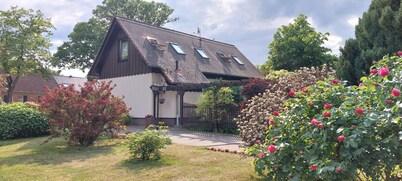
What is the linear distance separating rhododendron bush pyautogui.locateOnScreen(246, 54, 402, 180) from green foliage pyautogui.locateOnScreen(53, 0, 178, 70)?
32.6 m

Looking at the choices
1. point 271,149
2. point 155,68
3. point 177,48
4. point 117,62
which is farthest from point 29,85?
point 271,149

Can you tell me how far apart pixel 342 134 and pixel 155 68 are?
15.2 meters

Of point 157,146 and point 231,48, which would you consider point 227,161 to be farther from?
point 231,48

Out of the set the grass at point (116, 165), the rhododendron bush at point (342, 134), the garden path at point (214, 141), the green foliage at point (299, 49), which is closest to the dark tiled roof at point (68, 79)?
the green foliage at point (299, 49)

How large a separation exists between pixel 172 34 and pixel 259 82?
11014mm

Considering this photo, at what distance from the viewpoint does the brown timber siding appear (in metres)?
18.5

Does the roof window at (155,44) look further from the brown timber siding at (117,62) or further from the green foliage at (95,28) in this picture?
the green foliage at (95,28)

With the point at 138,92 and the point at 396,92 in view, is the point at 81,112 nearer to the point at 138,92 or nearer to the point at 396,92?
the point at 396,92

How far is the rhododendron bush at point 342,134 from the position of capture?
307 cm

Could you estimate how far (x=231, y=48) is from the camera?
27906 mm

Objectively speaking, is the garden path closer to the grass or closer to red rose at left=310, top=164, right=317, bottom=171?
the grass

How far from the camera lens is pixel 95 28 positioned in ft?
118

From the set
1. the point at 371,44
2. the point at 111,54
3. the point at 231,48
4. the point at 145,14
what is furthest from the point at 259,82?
the point at 145,14

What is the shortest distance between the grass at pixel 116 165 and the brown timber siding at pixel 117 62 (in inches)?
369
